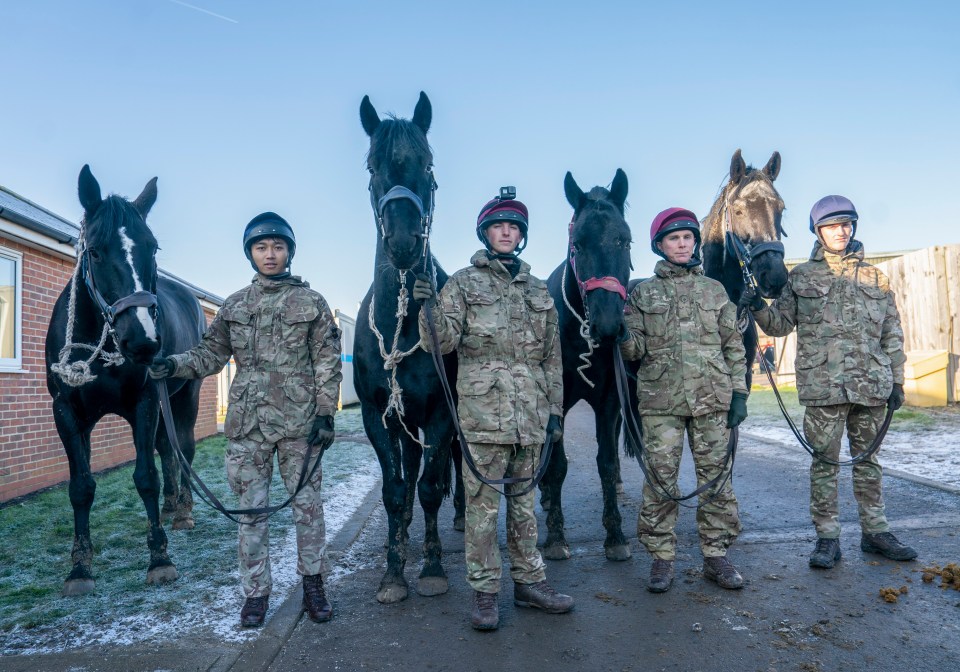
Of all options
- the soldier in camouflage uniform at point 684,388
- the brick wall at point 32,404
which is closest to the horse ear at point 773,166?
the soldier in camouflage uniform at point 684,388

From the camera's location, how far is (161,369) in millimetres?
3613

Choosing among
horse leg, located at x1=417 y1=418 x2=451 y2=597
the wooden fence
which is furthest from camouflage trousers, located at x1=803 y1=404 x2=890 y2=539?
the wooden fence

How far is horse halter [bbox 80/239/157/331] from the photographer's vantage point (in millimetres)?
3848

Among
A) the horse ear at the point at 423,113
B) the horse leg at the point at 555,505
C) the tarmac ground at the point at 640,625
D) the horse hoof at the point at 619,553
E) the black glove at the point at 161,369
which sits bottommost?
the tarmac ground at the point at 640,625

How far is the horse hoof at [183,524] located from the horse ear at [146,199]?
283 centimetres

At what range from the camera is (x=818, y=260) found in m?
4.52

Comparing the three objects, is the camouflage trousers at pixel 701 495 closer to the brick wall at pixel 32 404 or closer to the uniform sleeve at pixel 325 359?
the uniform sleeve at pixel 325 359

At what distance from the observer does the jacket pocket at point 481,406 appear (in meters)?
3.54

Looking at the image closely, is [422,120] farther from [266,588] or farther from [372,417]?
[266,588]

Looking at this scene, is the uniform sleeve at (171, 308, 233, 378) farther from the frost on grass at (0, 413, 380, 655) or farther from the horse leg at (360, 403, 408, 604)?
the frost on grass at (0, 413, 380, 655)

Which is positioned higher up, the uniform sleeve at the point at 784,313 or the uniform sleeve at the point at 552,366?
the uniform sleeve at the point at 784,313

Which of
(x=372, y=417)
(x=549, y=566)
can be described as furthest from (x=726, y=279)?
(x=372, y=417)

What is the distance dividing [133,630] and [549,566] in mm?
2588

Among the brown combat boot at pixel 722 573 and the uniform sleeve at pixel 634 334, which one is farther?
the uniform sleeve at pixel 634 334
